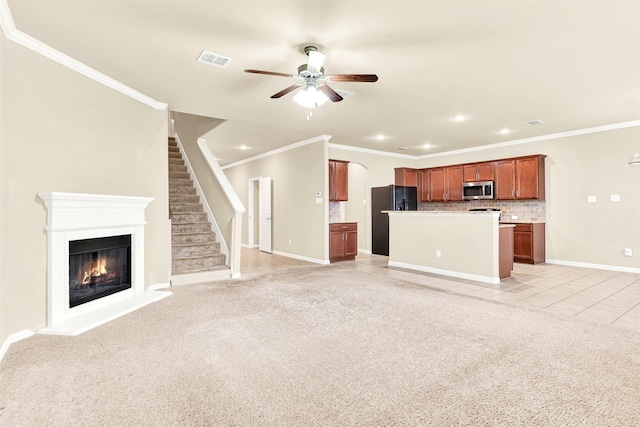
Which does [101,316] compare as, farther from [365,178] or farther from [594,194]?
[594,194]

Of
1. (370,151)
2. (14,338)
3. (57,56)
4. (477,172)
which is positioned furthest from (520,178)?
(14,338)

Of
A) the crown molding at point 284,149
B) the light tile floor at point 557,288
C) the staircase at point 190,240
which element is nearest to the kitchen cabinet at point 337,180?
the crown molding at point 284,149

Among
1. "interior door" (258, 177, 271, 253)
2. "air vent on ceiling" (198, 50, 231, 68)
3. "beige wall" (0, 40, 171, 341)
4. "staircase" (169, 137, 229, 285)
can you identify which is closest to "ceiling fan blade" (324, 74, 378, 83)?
"air vent on ceiling" (198, 50, 231, 68)

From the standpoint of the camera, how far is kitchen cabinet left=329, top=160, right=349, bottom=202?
289 inches

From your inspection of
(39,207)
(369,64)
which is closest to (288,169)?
(369,64)

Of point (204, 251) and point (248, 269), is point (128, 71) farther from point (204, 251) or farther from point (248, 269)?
point (248, 269)

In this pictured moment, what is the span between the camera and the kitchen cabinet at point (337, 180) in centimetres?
734

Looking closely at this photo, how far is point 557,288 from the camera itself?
4.67m

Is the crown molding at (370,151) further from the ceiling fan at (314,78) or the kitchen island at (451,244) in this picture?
the ceiling fan at (314,78)

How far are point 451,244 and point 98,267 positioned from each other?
5076 millimetres

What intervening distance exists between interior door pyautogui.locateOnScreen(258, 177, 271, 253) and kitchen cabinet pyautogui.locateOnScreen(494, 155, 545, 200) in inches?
216

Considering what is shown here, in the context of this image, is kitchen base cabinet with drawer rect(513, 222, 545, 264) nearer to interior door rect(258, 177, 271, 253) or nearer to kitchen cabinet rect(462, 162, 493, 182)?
kitchen cabinet rect(462, 162, 493, 182)

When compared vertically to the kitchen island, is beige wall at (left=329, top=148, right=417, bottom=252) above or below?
above

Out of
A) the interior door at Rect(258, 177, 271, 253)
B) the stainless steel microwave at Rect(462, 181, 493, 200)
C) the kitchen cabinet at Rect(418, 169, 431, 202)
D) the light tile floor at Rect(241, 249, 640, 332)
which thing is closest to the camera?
the light tile floor at Rect(241, 249, 640, 332)
